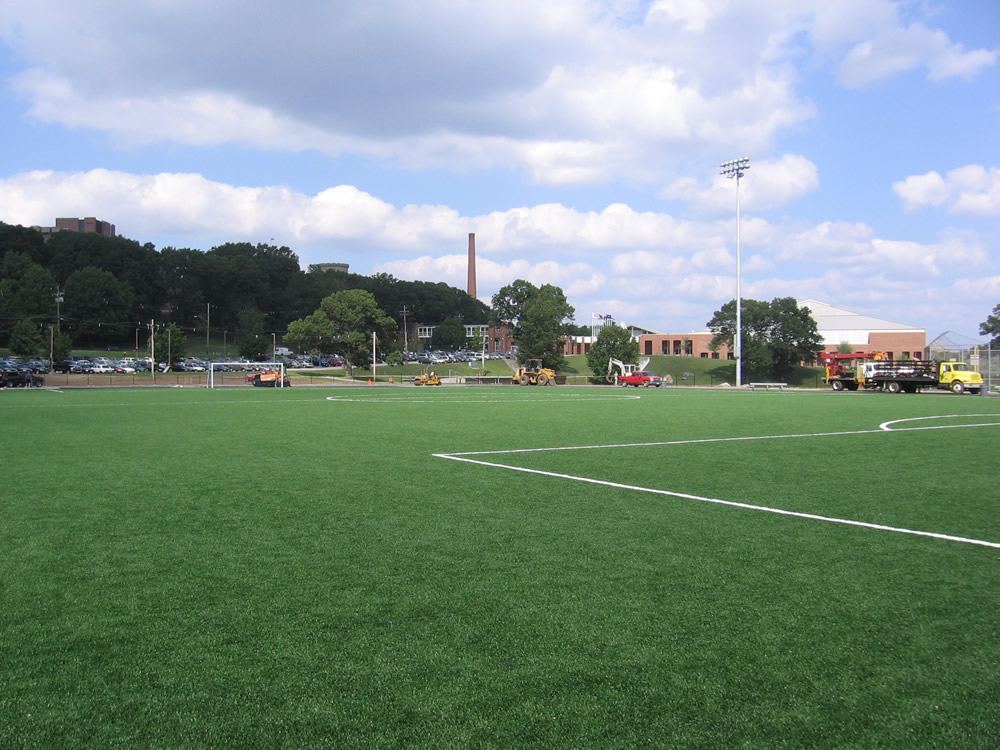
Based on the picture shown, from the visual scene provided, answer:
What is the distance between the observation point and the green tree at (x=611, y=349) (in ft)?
261

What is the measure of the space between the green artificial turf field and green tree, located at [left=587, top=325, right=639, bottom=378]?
70.1 m

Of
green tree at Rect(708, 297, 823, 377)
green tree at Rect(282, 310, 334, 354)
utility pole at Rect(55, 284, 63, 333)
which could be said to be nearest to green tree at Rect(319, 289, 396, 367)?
green tree at Rect(282, 310, 334, 354)

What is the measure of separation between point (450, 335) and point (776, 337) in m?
73.0

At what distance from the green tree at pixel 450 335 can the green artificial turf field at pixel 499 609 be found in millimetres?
133427

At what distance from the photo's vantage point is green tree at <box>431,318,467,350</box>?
14275 cm

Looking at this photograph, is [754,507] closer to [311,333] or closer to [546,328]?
[311,333]

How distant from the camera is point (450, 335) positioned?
143m

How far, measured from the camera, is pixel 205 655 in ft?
11.7

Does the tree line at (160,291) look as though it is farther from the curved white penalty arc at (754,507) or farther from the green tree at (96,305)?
the curved white penalty arc at (754,507)

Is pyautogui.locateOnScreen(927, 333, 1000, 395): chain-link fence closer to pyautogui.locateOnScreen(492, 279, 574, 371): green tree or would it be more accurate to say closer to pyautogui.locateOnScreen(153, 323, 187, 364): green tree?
pyautogui.locateOnScreen(492, 279, 574, 371): green tree

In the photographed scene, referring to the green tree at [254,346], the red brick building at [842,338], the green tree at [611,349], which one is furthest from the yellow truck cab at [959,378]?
the green tree at [254,346]

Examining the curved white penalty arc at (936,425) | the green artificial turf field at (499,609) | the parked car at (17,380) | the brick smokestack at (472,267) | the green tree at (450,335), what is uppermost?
the brick smokestack at (472,267)

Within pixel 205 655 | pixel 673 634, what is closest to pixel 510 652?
pixel 673 634

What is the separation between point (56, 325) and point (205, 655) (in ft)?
363
